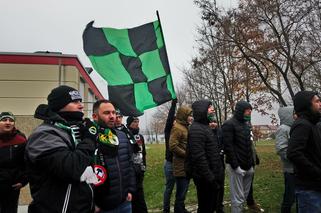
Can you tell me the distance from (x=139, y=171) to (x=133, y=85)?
4.32ft

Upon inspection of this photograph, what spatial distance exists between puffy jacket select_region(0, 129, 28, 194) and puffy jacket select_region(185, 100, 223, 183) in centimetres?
244

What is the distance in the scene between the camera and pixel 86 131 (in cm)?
290

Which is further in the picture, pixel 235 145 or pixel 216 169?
pixel 235 145

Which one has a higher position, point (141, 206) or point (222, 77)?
point (222, 77)

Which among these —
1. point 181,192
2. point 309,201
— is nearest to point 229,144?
point 181,192

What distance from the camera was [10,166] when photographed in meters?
5.00

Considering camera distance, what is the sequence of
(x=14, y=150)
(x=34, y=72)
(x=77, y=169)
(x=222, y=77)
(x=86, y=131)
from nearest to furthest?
(x=77, y=169) < (x=86, y=131) < (x=14, y=150) < (x=34, y=72) < (x=222, y=77)

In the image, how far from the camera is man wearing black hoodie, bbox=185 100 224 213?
193 inches

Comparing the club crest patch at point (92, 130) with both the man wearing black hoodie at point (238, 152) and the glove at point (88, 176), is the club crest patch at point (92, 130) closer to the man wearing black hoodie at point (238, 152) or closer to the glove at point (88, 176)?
the glove at point (88, 176)

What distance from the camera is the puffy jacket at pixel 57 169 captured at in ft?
8.52

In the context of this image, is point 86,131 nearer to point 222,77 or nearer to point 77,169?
point 77,169

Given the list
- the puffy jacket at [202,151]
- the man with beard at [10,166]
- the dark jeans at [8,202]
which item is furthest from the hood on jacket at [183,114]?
the dark jeans at [8,202]

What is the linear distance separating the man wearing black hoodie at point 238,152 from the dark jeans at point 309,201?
173 centimetres

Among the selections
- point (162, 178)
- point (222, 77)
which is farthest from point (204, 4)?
point (162, 178)
